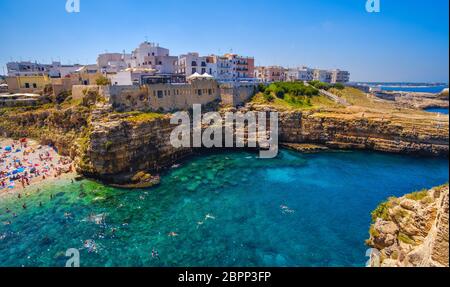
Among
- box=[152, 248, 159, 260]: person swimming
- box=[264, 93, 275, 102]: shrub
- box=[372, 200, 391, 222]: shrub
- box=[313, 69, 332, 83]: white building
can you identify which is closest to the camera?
box=[372, 200, 391, 222]: shrub

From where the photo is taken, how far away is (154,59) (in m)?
51.1

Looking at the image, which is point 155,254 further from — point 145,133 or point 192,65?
point 192,65

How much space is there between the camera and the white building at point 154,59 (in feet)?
168

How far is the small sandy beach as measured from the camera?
29422mm

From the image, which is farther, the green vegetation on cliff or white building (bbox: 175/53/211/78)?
white building (bbox: 175/53/211/78)

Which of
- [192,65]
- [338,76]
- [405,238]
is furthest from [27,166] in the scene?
[338,76]

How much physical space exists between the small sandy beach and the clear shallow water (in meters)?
2.70

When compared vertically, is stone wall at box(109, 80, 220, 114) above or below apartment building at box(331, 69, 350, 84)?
below

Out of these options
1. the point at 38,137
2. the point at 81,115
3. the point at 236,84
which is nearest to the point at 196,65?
the point at 236,84

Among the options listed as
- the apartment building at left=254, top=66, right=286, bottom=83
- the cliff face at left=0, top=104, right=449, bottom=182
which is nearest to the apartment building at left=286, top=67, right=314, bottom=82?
the apartment building at left=254, top=66, right=286, bottom=83

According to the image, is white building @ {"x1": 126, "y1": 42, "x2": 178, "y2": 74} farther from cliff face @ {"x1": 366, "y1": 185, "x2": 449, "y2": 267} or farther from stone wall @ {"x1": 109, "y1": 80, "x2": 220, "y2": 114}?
cliff face @ {"x1": 366, "y1": 185, "x2": 449, "y2": 267}

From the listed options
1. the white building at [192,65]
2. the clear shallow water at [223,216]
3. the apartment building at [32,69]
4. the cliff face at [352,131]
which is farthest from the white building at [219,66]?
the clear shallow water at [223,216]

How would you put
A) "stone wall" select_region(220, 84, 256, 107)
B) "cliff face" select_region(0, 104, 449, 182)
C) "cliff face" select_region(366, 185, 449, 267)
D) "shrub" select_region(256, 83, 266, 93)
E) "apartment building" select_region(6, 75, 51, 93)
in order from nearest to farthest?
A: "cliff face" select_region(366, 185, 449, 267), "cliff face" select_region(0, 104, 449, 182), "stone wall" select_region(220, 84, 256, 107), "apartment building" select_region(6, 75, 51, 93), "shrub" select_region(256, 83, 266, 93)

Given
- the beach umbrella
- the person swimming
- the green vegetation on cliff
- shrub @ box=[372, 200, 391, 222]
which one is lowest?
the person swimming
